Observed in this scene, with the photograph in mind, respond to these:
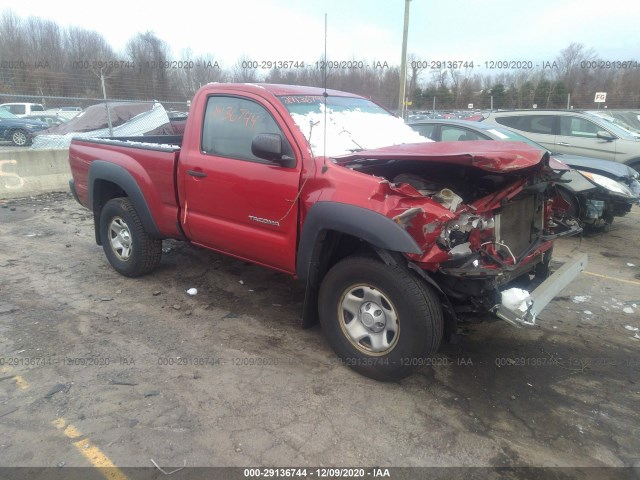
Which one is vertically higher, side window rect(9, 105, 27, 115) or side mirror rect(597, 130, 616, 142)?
side window rect(9, 105, 27, 115)

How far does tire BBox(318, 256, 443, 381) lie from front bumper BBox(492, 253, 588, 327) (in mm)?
397

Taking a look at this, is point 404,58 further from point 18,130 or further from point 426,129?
point 18,130

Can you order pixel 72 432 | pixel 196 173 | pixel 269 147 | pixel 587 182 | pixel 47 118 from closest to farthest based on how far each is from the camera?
pixel 72 432, pixel 269 147, pixel 196 173, pixel 587 182, pixel 47 118

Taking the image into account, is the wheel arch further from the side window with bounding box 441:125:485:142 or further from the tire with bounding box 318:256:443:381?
the side window with bounding box 441:125:485:142

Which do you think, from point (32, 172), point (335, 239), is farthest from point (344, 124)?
point (32, 172)

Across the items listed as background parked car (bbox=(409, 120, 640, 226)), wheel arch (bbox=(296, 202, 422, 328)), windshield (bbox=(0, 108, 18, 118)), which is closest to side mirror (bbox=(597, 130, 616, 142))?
background parked car (bbox=(409, 120, 640, 226))

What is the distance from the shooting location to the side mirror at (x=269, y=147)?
10.6ft

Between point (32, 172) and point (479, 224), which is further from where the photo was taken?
point (32, 172)

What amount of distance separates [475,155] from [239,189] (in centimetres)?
184

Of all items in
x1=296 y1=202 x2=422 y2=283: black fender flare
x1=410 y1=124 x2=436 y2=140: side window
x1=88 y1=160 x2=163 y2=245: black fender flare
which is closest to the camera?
x1=296 y1=202 x2=422 y2=283: black fender flare

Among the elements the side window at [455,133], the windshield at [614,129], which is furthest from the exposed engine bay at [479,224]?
the windshield at [614,129]

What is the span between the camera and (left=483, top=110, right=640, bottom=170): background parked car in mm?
9180

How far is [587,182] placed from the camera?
20.8ft

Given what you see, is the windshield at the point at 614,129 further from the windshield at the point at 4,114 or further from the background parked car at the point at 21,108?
the background parked car at the point at 21,108
